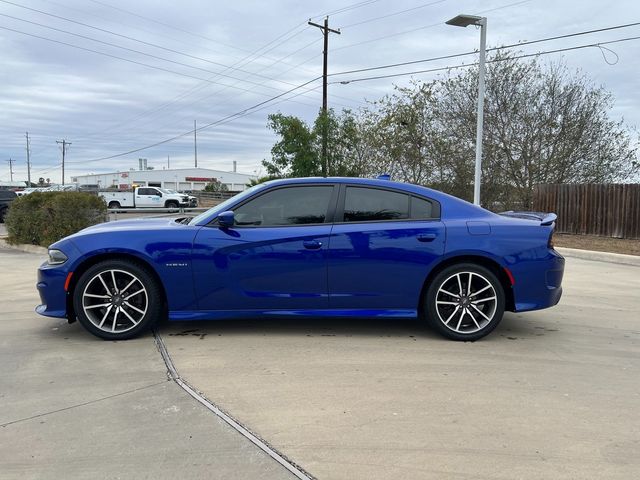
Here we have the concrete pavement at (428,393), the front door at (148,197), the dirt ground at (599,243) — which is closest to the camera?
the concrete pavement at (428,393)

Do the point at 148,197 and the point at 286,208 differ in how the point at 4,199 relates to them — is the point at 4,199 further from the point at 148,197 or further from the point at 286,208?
the point at 286,208

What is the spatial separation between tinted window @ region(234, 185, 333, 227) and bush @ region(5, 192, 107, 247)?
8.37 m

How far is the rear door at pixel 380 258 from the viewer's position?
4.77 m

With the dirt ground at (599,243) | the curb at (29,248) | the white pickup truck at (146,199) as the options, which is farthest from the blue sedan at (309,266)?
the white pickup truck at (146,199)

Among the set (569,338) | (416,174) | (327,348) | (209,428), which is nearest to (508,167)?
(416,174)

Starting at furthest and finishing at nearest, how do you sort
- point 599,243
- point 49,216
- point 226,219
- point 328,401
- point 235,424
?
point 599,243, point 49,216, point 226,219, point 328,401, point 235,424

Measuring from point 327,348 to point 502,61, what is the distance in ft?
54.9

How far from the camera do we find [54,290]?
4727mm

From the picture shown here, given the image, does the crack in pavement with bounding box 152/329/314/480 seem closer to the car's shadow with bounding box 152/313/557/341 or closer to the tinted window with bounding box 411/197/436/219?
the car's shadow with bounding box 152/313/557/341

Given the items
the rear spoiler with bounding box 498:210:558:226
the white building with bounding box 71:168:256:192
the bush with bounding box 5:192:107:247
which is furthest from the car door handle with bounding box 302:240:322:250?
the white building with bounding box 71:168:256:192

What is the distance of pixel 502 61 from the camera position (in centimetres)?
1834

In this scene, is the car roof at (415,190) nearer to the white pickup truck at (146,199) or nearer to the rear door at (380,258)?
the rear door at (380,258)

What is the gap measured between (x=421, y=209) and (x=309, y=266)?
47.4 inches

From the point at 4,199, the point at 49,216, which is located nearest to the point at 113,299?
the point at 49,216
